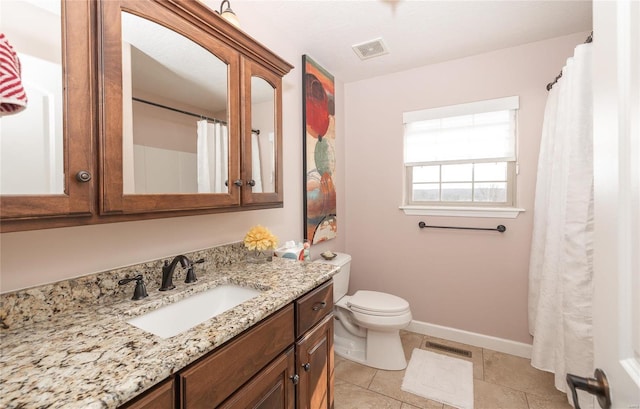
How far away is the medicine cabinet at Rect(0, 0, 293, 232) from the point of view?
705mm

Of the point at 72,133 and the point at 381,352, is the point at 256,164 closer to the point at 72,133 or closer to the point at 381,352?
the point at 72,133

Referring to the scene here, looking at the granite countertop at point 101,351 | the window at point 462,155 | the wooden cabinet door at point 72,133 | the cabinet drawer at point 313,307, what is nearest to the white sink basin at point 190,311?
the granite countertop at point 101,351

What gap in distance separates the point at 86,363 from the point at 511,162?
2.74 meters

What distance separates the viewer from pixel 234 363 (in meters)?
0.84

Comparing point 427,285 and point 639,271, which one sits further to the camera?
point 427,285

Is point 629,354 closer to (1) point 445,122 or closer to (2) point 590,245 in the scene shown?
(2) point 590,245

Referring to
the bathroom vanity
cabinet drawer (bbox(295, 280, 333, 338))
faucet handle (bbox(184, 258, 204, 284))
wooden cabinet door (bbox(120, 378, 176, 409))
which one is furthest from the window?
wooden cabinet door (bbox(120, 378, 176, 409))

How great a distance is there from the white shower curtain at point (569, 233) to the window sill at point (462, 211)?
1.04ft

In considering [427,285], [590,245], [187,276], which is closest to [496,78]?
[590,245]

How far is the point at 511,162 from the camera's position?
221 cm

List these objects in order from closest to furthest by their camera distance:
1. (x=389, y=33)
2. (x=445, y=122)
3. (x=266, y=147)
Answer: (x=266, y=147), (x=389, y=33), (x=445, y=122)

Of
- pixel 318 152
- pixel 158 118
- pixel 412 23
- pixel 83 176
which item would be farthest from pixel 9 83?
pixel 412 23

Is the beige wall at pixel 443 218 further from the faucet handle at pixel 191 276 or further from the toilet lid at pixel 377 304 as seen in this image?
the faucet handle at pixel 191 276

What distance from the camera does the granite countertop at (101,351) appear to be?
0.54 m
